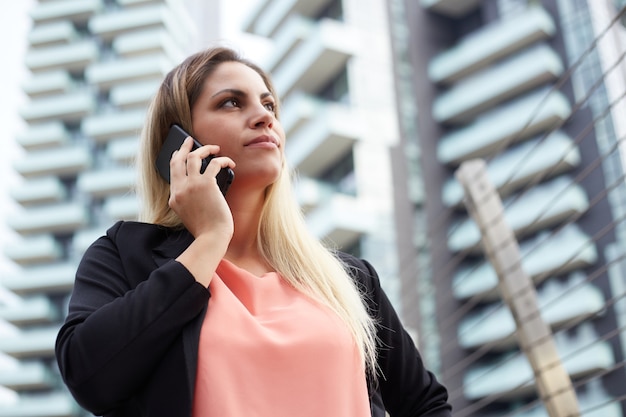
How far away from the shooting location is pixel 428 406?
4.44 feet

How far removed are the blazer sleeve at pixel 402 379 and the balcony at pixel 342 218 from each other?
22680mm

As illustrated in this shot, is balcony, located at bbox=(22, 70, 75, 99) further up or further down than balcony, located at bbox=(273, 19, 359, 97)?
further up

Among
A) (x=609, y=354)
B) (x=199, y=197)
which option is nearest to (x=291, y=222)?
(x=199, y=197)

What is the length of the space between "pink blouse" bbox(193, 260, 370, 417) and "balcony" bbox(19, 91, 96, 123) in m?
41.5

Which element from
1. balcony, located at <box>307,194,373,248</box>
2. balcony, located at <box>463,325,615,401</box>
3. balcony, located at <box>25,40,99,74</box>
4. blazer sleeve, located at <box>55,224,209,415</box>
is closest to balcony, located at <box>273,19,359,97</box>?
balcony, located at <box>307,194,373,248</box>

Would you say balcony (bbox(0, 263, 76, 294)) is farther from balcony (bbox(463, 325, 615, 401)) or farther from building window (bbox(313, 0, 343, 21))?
balcony (bbox(463, 325, 615, 401))

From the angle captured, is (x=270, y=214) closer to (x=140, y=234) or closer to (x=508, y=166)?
(x=140, y=234)

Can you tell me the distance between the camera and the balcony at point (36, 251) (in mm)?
38812

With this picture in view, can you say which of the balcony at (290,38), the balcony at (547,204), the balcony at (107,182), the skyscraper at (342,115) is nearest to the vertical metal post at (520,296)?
the balcony at (547,204)

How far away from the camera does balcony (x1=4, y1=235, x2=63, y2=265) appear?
127ft

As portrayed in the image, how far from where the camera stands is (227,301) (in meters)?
1.21

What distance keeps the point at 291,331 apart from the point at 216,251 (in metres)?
0.17

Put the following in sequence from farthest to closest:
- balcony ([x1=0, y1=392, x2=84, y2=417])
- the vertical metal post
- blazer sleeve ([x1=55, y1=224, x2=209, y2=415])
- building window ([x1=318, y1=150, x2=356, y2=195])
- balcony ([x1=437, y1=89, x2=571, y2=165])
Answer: balcony ([x1=0, y1=392, x2=84, y2=417])
building window ([x1=318, y1=150, x2=356, y2=195])
balcony ([x1=437, y1=89, x2=571, y2=165])
the vertical metal post
blazer sleeve ([x1=55, y1=224, x2=209, y2=415])

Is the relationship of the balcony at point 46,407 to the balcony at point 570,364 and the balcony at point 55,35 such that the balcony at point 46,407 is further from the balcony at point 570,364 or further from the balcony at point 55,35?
the balcony at point 570,364
